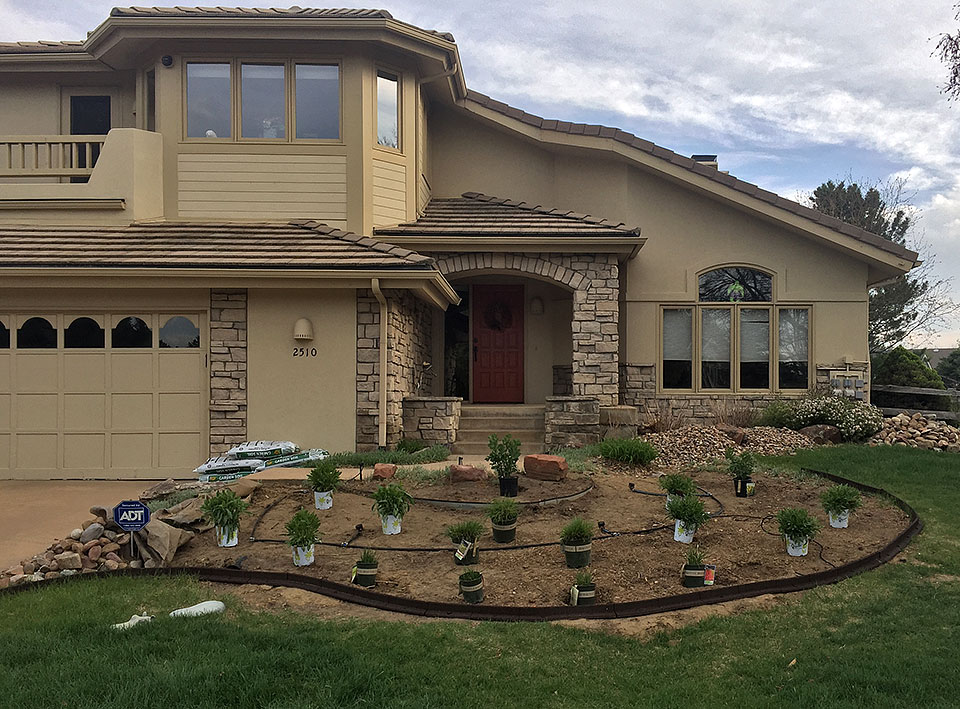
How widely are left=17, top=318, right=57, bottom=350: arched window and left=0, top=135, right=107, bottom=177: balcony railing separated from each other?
8.84 feet

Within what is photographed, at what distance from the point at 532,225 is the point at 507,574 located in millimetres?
7948

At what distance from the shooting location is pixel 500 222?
40.9ft

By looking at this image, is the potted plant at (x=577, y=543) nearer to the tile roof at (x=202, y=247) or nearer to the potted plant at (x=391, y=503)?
the potted plant at (x=391, y=503)

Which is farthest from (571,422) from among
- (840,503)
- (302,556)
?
(302,556)

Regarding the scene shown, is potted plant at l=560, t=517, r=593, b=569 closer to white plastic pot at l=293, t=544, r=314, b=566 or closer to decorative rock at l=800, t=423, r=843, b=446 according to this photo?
white plastic pot at l=293, t=544, r=314, b=566

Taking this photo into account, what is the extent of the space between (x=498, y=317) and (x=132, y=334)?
6711 millimetres

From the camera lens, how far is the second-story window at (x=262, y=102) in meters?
11.3

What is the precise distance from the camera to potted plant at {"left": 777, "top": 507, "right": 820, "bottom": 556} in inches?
214

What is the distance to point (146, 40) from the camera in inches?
436

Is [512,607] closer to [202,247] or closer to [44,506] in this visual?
[44,506]

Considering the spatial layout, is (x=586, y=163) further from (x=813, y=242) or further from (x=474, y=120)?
(x=813, y=242)

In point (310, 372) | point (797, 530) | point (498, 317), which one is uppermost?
point (498, 317)

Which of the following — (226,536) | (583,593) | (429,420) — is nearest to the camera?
(583,593)

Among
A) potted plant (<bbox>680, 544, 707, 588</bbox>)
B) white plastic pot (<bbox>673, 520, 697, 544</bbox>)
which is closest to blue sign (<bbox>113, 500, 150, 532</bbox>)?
potted plant (<bbox>680, 544, 707, 588</bbox>)
